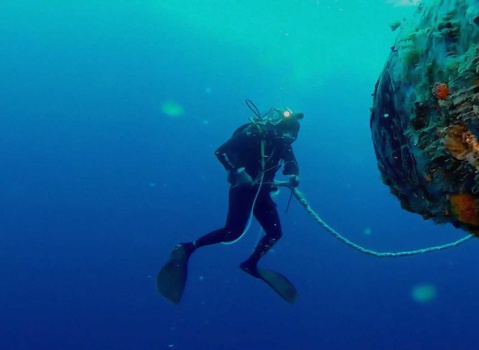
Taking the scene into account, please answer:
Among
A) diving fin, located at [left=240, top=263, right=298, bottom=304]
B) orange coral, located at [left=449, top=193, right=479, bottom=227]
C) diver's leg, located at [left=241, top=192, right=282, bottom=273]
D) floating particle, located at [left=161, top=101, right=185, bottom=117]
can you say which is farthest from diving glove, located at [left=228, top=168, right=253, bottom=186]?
floating particle, located at [left=161, top=101, right=185, bottom=117]

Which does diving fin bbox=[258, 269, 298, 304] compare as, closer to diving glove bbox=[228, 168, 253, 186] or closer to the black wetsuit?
the black wetsuit

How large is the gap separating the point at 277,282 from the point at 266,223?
109 centimetres

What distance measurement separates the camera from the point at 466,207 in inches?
70.5

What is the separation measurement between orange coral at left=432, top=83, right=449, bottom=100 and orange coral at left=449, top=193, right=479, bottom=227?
47 centimetres

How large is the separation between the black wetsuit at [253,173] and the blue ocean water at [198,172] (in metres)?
21.6

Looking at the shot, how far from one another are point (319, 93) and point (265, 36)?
24.7 meters

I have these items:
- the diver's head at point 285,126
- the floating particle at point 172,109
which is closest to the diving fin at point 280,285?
the diver's head at point 285,126

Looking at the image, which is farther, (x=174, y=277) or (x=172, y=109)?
(x=172, y=109)

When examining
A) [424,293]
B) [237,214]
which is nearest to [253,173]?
[237,214]

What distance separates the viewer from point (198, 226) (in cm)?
5956

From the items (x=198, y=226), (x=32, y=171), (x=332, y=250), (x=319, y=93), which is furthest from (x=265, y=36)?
(x=32, y=171)

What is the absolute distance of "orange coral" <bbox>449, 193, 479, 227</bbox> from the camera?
1758 mm

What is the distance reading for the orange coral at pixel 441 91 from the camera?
64.5 inches

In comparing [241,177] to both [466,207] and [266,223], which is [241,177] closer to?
[266,223]
